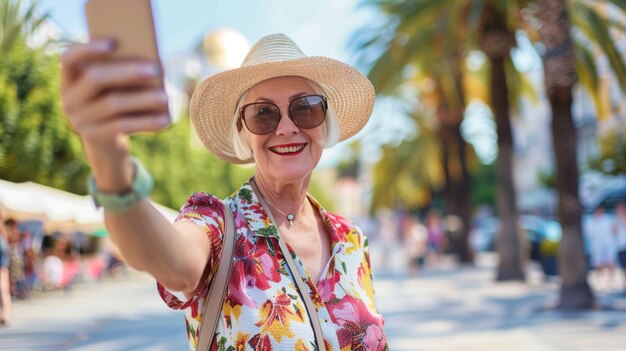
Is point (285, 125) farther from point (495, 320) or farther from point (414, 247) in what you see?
point (414, 247)

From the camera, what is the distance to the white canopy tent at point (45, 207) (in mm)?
16344

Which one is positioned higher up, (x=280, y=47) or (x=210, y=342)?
(x=280, y=47)

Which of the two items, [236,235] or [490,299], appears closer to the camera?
[236,235]

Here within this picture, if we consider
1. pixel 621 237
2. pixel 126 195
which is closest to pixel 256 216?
pixel 126 195

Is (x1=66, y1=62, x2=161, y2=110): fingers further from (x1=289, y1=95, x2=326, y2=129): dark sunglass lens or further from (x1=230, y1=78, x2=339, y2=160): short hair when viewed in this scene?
(x1=230, y1=78, x2=339, y2=160): short hair

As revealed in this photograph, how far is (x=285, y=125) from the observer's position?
2.37m

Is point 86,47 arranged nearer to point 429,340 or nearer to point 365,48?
point 429,340

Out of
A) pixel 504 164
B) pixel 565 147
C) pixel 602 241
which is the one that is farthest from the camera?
pixel 504 164

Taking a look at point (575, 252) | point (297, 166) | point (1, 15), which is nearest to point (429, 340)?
point (575, 252)

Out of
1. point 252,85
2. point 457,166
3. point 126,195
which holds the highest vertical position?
point 457,166

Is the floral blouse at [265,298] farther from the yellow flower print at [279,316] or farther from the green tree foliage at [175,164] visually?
the green tree foliage at [175,164]

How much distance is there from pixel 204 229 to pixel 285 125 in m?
0.54

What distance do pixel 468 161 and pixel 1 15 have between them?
16.2m

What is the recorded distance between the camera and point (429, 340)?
9836 mm
